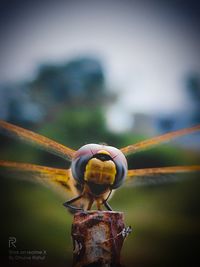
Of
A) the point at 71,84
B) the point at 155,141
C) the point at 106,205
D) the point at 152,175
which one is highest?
the point at 71,84

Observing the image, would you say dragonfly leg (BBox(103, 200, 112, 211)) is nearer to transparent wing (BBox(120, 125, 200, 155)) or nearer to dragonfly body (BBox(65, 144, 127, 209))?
dragonfly body (BBox(65, 144, 127, 209))

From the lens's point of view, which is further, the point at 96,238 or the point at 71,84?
the point at 71,84

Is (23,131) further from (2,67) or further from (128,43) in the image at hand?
(128,43)

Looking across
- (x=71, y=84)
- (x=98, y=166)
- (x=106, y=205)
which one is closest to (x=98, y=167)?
(x=98, y=166)

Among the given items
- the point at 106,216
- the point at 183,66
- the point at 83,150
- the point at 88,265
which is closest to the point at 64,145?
the point at 83,150

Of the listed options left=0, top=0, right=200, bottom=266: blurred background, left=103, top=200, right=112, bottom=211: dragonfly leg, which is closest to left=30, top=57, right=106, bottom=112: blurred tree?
left=0, top=0, right=200, bottom=266: blurred background

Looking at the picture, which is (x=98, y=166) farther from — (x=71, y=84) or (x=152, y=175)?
(x=71, y=84)

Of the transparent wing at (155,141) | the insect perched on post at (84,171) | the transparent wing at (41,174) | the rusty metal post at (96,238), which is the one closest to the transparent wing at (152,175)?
the insect perched on post at (84,171)
